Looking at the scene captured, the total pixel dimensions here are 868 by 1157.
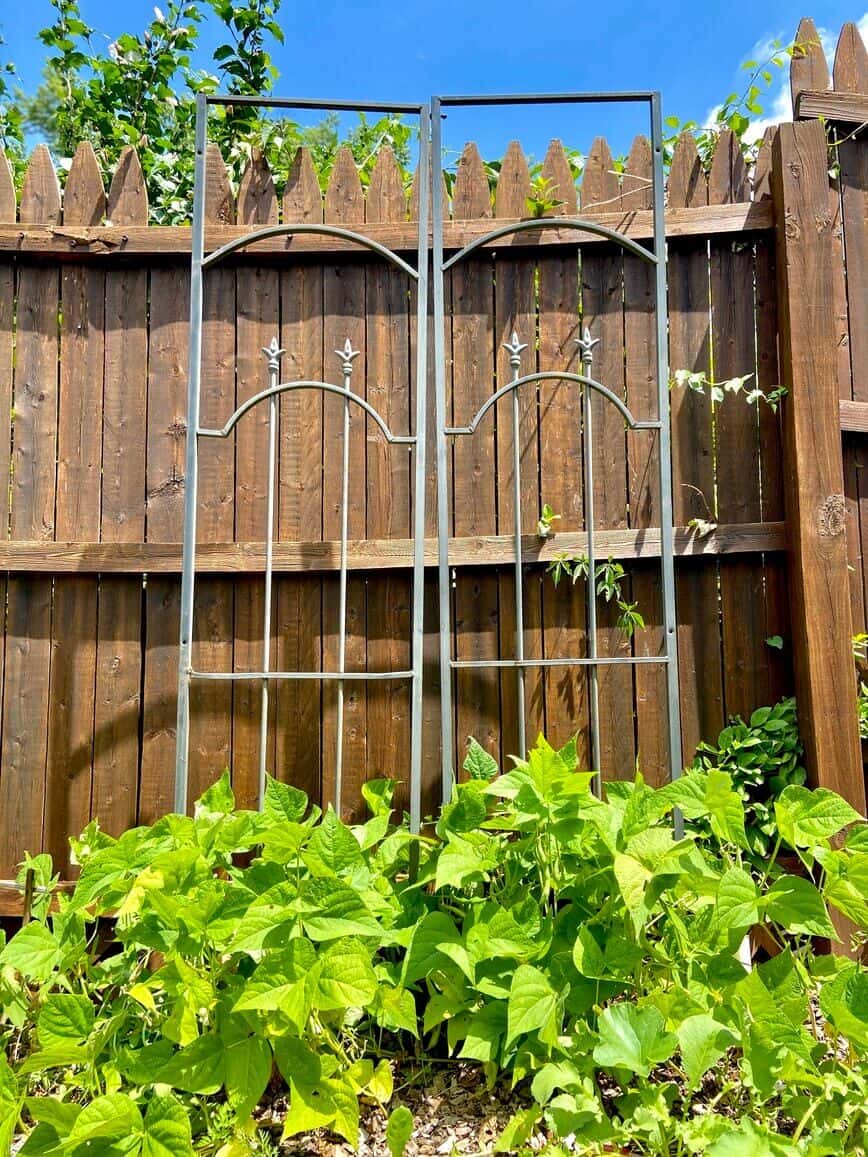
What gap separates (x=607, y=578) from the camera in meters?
2.34

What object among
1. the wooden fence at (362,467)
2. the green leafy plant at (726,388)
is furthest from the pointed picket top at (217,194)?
A: the green leafy plant at (726,388)

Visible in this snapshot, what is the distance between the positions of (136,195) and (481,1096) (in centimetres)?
276

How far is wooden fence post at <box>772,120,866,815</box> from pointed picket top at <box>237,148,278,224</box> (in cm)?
164

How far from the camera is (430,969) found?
1.44 meters

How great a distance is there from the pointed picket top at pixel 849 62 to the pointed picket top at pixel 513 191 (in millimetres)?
1047

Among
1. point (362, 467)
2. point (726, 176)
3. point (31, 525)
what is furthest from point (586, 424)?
point (31, 525)

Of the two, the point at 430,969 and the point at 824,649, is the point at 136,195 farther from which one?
the point at 824,649

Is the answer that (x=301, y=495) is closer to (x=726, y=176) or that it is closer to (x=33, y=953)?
(x=33, y=953)

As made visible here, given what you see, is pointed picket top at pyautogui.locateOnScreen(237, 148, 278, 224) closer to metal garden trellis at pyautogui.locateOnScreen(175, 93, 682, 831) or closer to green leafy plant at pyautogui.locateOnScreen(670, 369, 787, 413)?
metal garden trellis at pyautogui.locateOnScreen(175, 93, 682, 831)

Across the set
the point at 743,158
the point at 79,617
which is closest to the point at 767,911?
the point at 79,617

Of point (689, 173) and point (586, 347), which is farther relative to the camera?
point (689, 173)

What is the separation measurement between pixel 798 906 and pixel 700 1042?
0.32 m

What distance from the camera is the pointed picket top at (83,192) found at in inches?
96.1

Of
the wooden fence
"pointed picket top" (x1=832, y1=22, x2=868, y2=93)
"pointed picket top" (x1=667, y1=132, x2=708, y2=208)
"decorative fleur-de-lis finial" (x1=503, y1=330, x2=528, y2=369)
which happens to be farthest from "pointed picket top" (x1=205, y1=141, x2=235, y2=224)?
"pointed picket top" (x1=832, y1=22, x2=868, y2=93)
